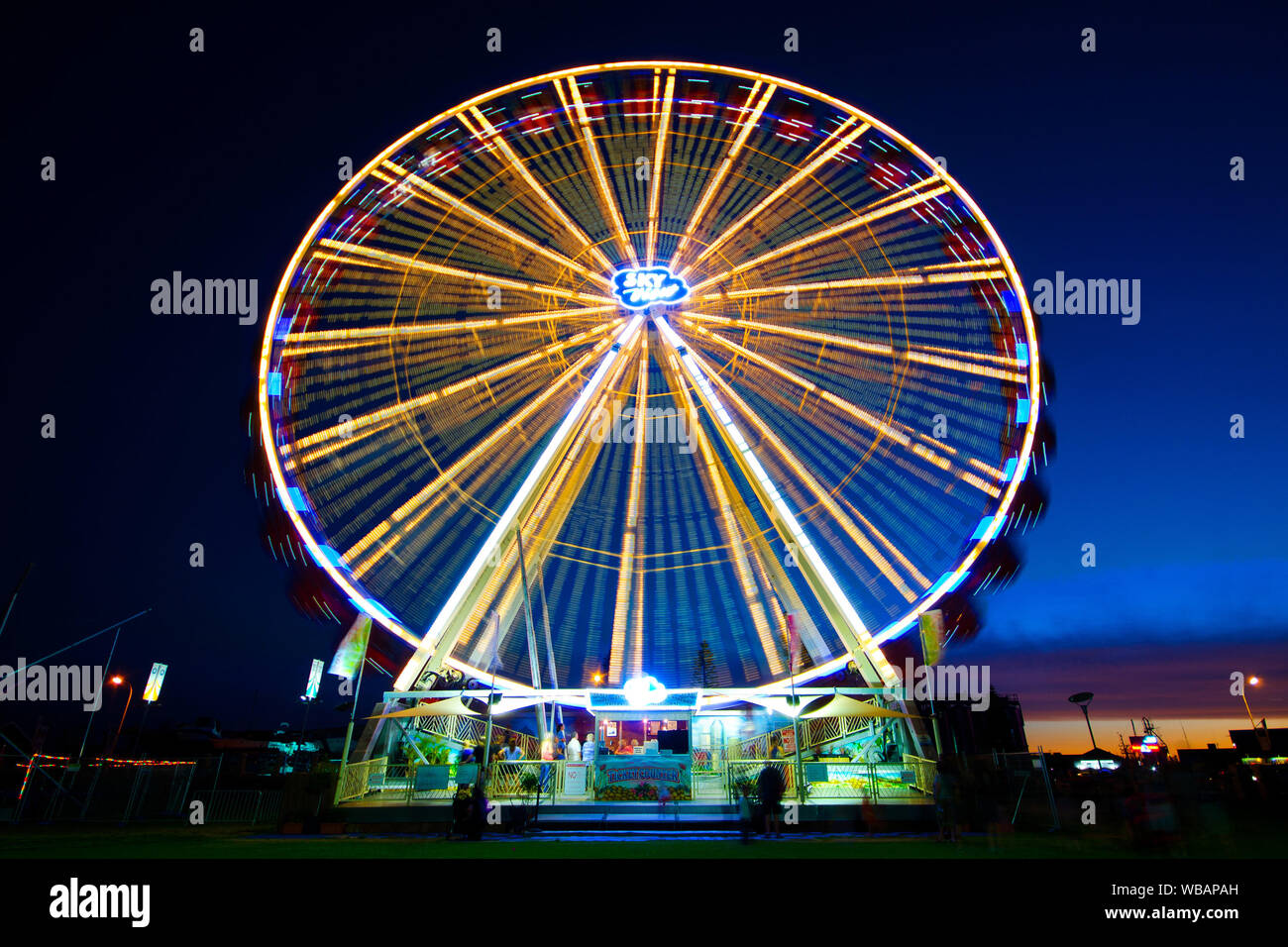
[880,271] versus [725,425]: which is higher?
[880,271]

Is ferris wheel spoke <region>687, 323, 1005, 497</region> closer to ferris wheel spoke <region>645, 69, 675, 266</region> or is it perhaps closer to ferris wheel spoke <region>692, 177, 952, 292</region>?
ferris wheel spoke <region>692, 177, 952, 292</region>

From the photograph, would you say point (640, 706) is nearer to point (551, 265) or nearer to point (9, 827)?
point (551, 265)

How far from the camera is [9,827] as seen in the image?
14.9m

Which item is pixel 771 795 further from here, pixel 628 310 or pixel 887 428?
pixel 628 310

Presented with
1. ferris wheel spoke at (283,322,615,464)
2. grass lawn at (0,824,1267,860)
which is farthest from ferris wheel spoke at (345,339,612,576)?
grass lawn at (0,824,1267,860)

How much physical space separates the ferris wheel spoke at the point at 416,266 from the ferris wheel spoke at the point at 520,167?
3.12ft

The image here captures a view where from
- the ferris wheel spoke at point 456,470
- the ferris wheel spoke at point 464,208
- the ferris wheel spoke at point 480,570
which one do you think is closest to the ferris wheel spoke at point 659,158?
the ferris wheel spoke at point 464,208

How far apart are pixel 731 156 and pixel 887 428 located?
223 inches

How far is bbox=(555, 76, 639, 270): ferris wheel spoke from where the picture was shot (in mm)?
13578

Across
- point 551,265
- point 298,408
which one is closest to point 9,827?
point 298,408

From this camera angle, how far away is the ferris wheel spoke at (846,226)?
44.0ft

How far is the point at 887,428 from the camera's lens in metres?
13.4

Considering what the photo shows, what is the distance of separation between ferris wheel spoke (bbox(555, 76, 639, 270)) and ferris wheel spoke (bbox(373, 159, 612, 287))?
85 centimetres
